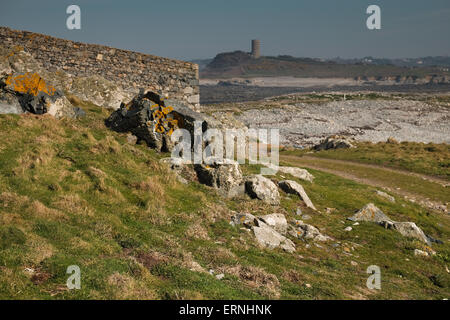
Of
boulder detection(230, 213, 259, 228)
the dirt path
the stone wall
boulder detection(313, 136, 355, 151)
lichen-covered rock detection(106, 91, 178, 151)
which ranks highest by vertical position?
the stone wall

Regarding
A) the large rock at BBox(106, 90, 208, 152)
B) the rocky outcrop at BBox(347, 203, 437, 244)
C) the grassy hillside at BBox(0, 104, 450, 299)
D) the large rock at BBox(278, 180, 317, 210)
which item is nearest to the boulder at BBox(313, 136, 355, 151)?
the rocky outcrop at BBox(347, 203, 437, 244)

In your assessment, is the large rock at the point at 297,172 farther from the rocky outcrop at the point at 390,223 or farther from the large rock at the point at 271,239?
the large rock at the point at 271,239

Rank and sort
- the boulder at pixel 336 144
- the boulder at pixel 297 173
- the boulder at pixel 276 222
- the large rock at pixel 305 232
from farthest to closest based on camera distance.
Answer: the boulder at pixel 336 144 < the boulder at pixel 297 173 < the large rock at pixel 305 232 < the boulder at pixel 276 222

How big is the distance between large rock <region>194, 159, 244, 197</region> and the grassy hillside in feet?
1.72

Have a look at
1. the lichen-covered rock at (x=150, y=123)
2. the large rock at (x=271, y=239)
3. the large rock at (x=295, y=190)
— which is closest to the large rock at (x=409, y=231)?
the large rock at (x=295, y=190)

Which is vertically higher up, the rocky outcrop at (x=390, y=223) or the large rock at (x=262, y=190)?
the large rock at (x=262, y=190)

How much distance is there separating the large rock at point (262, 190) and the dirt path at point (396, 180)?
1355cm

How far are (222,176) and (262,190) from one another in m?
2.06

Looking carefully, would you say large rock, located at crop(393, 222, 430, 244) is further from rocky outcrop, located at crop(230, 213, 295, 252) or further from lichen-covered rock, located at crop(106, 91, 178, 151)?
lichen-covered rock, located at crop(106, 91, 178, 151)

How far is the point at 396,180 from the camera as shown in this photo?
31062mm

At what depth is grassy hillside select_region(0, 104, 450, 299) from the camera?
827 cm

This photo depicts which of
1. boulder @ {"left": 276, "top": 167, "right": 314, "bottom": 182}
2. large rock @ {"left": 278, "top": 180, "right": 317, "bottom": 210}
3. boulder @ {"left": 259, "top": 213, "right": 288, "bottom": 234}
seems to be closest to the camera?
boulder @ {"left": 259, "top": 213, "right": 288, "bottom": 234}

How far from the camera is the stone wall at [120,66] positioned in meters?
23.5

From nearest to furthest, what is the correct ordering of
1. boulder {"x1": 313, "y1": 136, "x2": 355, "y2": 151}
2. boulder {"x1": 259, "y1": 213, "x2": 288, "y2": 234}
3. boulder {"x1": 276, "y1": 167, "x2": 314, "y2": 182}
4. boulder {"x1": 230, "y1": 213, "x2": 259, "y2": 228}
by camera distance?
boulder {"x1": 230, "y1": 213, "x2": 259, "y2": 228} → boulder {"x1": 259, "y1": 213, "x2": 288, "y2": 234} → boulder {"x1": 276, "y1": 167, "x2": 314, "y2": 182} → boulder {"x1": 313, "y1": 136, "x2": 355, "y2": 151}
